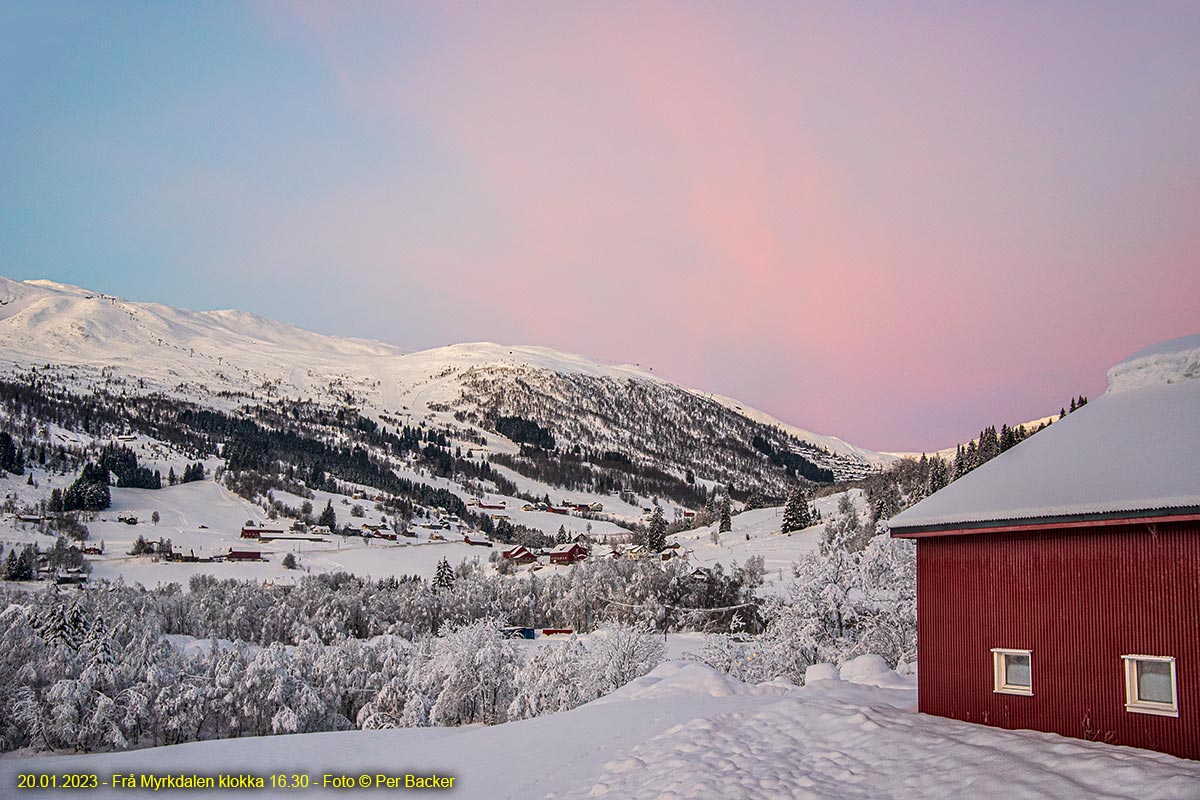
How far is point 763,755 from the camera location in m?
13.9

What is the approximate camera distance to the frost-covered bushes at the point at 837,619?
34.9m

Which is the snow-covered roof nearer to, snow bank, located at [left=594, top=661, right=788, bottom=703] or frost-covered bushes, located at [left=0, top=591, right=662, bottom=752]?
snow bank, located at [left=594, top=661, right=788, bottom=703]

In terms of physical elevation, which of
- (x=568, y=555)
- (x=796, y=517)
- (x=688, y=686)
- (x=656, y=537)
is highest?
(x=796, y=517)


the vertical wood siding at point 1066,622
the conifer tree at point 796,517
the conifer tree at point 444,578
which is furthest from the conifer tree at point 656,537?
the vertical wood siding at point 1066,622

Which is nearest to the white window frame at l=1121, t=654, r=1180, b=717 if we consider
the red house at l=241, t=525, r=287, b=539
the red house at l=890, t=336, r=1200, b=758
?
the red house at l=890, t=336, r=1200, b=758

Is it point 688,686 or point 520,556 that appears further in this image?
point 520,556

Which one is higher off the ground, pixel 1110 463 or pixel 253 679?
pixel 1110 463

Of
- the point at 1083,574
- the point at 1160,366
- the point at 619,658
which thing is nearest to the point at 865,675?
the point at 1083,574

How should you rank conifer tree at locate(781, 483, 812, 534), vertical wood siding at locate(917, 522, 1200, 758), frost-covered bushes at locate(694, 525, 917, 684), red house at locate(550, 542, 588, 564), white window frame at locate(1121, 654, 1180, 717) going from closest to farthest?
white window frame at locate(1121, 654, 1180, 717) < vertical wood siding at locate(917, 522, 1200, 758) < frost-covered bushes at locate(694, 525, 917, 684) < conifer tree at locate(781, 483, 812, 534) < red house at locate(550, 542, 588, 564)

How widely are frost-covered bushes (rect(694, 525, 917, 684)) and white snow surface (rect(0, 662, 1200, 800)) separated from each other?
39.5 feet

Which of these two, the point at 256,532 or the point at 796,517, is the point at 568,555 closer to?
the point at 796,517

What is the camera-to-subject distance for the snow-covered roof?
→ 12.0 metres

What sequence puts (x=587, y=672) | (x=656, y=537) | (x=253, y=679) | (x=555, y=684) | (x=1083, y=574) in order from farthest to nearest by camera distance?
(x=656, y=537)
(x=253, y=679)
(x=555, y=684)
(x=587, y=672)
(x=1083, y=574)

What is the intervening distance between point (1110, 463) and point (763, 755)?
7.17m
